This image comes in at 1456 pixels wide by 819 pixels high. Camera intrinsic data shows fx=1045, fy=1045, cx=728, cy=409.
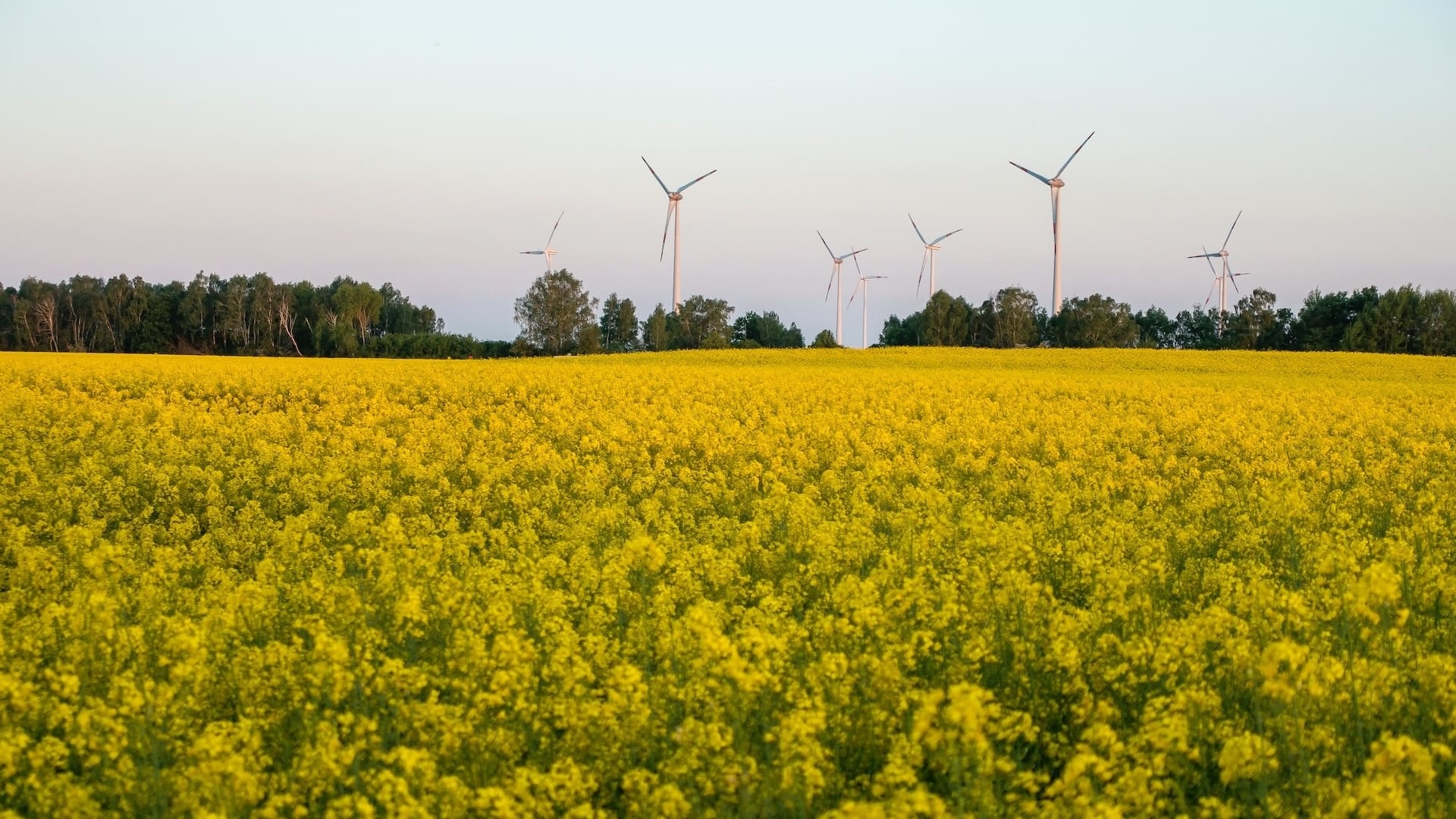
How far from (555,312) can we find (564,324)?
5.91ft

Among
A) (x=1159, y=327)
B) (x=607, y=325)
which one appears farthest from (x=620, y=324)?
(x=1159, y=327)

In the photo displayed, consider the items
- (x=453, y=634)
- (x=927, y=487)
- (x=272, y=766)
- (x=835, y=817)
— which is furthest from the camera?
(x=927, y=487)

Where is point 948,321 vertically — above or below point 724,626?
above

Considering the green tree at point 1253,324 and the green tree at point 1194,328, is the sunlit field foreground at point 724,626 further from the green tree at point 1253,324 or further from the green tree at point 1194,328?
the green tree at point 1194,328

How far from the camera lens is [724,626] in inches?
284

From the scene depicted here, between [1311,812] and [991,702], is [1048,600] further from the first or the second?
[1311,812]

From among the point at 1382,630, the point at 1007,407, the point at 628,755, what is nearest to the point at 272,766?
the point at 628,755

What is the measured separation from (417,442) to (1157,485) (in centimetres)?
1125

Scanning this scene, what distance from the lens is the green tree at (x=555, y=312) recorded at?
10056 centimetres

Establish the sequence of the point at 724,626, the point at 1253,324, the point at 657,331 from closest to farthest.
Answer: the point at 724,626
the point at 1253,324
the point at 657,331

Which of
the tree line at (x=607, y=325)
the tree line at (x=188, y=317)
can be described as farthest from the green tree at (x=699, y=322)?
the tree line at (x=188, y=317)

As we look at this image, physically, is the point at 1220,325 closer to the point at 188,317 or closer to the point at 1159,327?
the point at 1159,327

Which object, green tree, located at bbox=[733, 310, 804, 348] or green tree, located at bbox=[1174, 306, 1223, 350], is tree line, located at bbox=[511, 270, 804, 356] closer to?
green tree, located at bbox=[733, 310, 804, 348]

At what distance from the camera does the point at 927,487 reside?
13.2 m
